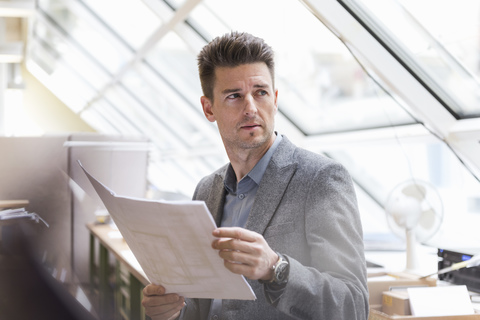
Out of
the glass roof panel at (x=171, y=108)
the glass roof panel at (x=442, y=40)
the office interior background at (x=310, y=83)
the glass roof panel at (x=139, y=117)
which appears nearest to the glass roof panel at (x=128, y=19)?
the office interior background at (x=310, y=83)

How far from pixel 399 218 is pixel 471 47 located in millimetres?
895

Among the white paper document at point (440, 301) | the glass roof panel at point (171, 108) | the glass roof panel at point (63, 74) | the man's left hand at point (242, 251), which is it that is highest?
the glass roof panel at point (63, 74)

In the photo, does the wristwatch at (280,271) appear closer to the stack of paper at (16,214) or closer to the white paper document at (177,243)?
the white paper document at (177,243)

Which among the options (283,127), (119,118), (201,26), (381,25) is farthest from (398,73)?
(119,118)

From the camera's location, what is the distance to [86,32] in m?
7.36

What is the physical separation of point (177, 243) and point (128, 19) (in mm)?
5146

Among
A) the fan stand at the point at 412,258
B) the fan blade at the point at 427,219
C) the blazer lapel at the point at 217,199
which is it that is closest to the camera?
the blazer lapel at the point at 217,199

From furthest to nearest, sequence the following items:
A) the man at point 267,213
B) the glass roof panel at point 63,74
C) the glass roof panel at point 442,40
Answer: the glass roof panel at point 63,74 < the glass roof panel at point 442,40 < the man at point 267,213

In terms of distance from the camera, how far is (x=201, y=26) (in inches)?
174

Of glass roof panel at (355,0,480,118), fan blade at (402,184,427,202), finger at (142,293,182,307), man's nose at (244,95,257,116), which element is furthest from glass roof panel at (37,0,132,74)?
finger at (142,293,182,307)

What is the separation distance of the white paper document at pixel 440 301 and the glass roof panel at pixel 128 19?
3896mm

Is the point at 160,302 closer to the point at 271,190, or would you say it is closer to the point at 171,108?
the point at 271,190

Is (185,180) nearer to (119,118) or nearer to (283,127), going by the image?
(119,118)

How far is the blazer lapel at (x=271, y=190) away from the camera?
54.1 inches
